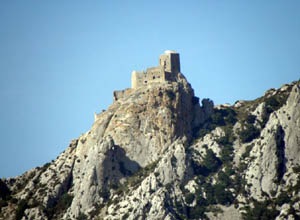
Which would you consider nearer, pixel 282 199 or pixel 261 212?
pixel 261 212

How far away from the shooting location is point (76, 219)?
655ft

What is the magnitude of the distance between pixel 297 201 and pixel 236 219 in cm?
1455

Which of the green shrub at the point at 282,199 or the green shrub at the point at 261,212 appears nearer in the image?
the green shrub at the point at 261,212

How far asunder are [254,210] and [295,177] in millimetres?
13278

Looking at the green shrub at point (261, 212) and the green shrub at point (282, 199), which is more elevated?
the green shrub at point (282, 199)

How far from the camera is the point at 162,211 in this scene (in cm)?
19075

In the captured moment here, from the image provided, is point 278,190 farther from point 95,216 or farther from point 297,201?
point 95,216

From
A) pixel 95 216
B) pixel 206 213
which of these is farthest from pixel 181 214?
pixel 95 216

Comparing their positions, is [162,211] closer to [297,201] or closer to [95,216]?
[95,216]

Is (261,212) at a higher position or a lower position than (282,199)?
lower

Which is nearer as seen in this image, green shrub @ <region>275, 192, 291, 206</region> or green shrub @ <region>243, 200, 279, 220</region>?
green shrub @ <region>243, 200, 279, 220</region>

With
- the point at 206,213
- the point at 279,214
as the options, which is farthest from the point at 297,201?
the point at 206,213

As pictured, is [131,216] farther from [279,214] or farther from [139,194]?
[279,214]

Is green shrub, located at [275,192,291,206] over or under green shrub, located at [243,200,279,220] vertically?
over
